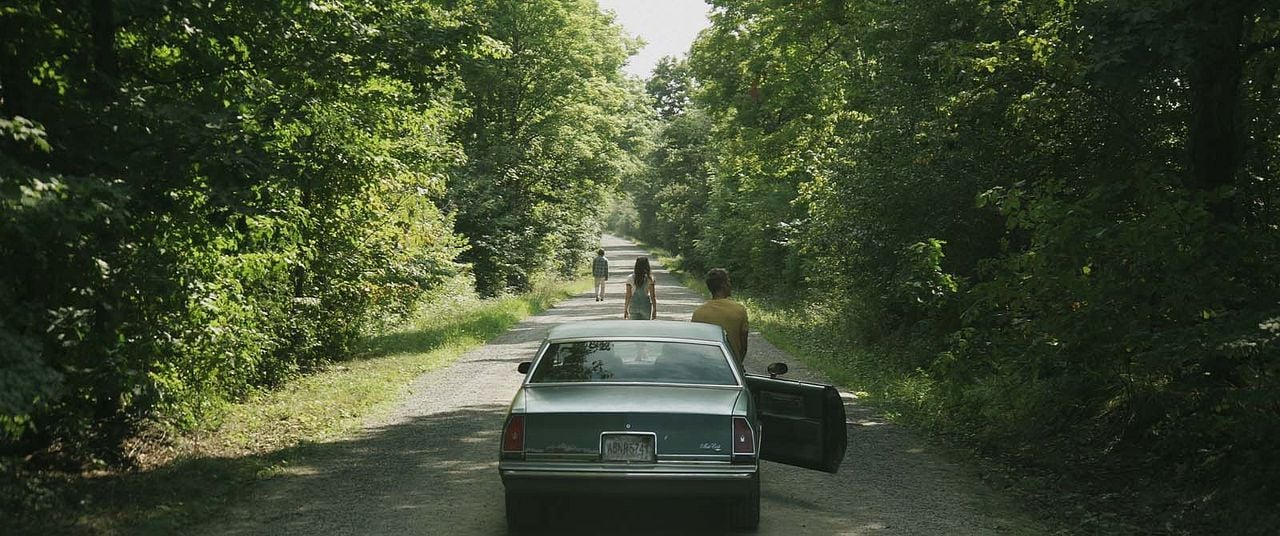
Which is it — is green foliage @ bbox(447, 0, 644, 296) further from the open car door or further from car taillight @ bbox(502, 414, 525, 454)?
car taillight @ bbox(502, 414, 525, 454)

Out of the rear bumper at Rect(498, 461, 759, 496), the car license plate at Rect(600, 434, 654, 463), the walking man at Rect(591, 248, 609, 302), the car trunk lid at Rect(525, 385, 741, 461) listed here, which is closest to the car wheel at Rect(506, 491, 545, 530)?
the rear bumper at Rect(498, 461, 759, 496)

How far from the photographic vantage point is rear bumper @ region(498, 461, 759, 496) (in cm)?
674

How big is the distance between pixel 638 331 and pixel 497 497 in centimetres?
176

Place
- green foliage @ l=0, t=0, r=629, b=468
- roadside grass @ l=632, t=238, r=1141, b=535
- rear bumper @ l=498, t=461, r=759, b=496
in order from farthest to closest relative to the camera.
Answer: roadside grass @ l=632, t=238, r=1141, b=535 < green foliage @ l=0, t=0, r=629, b=468 < rear bumper @ l=498, t=461, r=759, b=496

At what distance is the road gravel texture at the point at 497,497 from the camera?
7.61 meters

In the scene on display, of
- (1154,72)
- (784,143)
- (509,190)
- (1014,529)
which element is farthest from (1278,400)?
(509,190)

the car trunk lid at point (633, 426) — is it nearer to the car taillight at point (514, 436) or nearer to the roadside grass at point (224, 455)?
the car taillight at point (514, 436)

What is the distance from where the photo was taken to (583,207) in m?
47.8

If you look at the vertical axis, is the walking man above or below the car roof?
below

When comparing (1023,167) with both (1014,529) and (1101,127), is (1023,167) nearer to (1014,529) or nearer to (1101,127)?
(1101,127)

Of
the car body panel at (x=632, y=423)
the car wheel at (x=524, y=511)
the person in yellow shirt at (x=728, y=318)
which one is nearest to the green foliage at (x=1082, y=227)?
the person in yellow shirt at (x=728, y=318)

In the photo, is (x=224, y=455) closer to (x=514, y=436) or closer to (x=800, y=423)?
(x=514, y=436)

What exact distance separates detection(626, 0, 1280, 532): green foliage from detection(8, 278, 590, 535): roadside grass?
6.88 meters

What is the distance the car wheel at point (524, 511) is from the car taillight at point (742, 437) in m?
1.44
